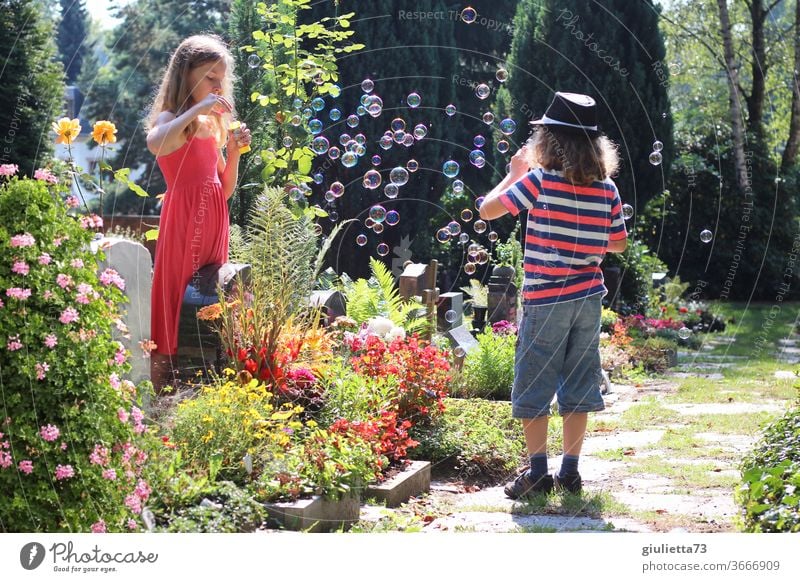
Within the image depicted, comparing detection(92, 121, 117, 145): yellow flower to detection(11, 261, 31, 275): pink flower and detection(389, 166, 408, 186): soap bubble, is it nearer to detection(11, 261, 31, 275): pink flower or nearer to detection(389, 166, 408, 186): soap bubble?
detection(389, 166, 408, 186): soap bubble

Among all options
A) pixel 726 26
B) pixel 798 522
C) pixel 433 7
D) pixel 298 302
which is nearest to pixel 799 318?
pixel 726 26

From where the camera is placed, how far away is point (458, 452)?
5.27m

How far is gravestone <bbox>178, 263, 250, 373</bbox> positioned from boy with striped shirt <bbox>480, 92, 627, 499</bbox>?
61.8 inches

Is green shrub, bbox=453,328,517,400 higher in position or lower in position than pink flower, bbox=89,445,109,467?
lower

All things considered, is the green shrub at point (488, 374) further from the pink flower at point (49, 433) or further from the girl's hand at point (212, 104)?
the pink flower at point (49, 433)

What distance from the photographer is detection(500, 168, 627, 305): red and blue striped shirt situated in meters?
4.44

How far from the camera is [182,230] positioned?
516cm

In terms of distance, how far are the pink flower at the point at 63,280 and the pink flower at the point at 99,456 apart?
1.76 feet

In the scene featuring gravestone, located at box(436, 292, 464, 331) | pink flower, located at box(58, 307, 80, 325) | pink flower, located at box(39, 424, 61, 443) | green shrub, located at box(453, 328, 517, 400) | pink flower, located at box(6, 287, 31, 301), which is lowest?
green shrub, located at box(453, 328, 517, 400)

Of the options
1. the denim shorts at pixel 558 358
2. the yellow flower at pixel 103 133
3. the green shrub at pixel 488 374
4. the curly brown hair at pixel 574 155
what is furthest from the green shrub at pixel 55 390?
the green shrub at pixel 488 374

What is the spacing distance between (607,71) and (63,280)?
10.8 metres

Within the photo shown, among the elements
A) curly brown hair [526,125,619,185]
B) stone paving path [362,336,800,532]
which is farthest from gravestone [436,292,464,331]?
curly brown hair [526,125,619,185]

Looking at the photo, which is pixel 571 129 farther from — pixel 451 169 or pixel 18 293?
pixel 451 169

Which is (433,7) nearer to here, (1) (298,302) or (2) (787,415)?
(1) (298,302)
